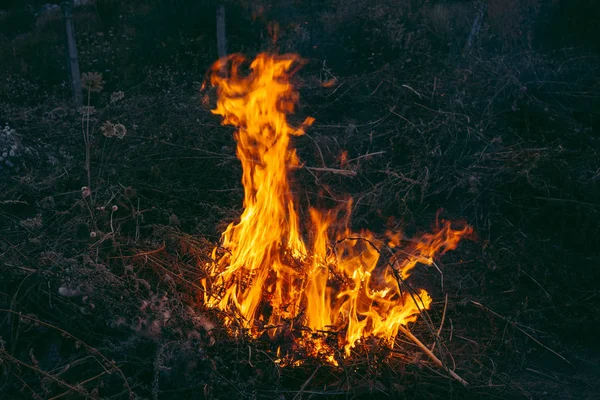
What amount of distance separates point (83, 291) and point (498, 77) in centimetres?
561

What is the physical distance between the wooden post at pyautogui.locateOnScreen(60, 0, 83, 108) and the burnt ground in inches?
16.4

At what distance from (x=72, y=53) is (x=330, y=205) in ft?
16.0

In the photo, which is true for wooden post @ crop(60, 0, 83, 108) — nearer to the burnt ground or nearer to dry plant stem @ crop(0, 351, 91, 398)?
the burnt ground

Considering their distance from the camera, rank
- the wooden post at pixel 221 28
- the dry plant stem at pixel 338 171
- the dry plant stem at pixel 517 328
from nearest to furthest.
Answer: the dry plant stem at pixel 517 328 < the dry plant stem at pixel 338 171 < the wooden post at pixel 221 28

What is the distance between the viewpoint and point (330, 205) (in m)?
5.49

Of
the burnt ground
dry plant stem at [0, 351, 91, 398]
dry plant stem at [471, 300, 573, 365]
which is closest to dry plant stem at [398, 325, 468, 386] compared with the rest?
the burnt ground

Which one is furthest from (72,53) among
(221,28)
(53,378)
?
(53,378)

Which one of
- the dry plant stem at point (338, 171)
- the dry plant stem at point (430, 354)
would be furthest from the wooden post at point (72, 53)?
the dry plant stem at point (430, 354)

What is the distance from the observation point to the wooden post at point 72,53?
7428 millimetres

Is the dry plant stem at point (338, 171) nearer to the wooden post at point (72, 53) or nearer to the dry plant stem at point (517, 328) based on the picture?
the dry plant stem at point (517, 328)

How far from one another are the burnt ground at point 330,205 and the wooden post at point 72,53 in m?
0.42

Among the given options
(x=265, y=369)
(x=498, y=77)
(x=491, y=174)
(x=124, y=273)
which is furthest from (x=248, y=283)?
(x=498, y=77)

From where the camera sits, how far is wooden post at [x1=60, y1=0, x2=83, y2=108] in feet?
24.4

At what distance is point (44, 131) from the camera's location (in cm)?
651
